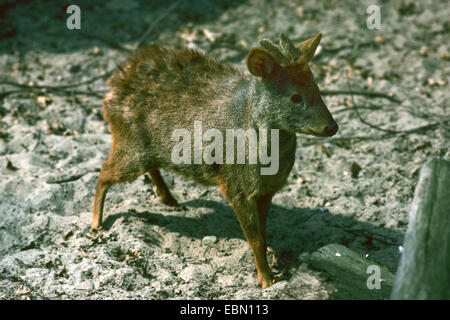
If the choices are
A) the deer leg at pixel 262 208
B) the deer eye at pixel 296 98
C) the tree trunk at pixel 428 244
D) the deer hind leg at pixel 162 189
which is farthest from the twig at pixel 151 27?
the tree trunk at pixel 428 244

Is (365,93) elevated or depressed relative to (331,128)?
elevated

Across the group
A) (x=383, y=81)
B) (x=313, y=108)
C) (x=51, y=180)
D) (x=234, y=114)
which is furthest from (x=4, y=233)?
(x=383, y=81)

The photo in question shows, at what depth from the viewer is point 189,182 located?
5141mm

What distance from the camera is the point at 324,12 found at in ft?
26.6

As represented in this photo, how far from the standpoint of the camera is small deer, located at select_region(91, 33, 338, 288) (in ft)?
11.3

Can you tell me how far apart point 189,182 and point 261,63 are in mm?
2053

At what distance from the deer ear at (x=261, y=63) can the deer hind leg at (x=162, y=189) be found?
1.58 m

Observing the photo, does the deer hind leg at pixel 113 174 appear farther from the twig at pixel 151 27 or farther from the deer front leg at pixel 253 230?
the twig at pixel 151 27

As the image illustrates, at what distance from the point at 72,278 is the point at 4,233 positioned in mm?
848

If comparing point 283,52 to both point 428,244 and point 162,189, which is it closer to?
point 428,244

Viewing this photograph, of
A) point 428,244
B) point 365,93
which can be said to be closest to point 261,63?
point 428,244

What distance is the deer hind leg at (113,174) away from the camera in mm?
4188
